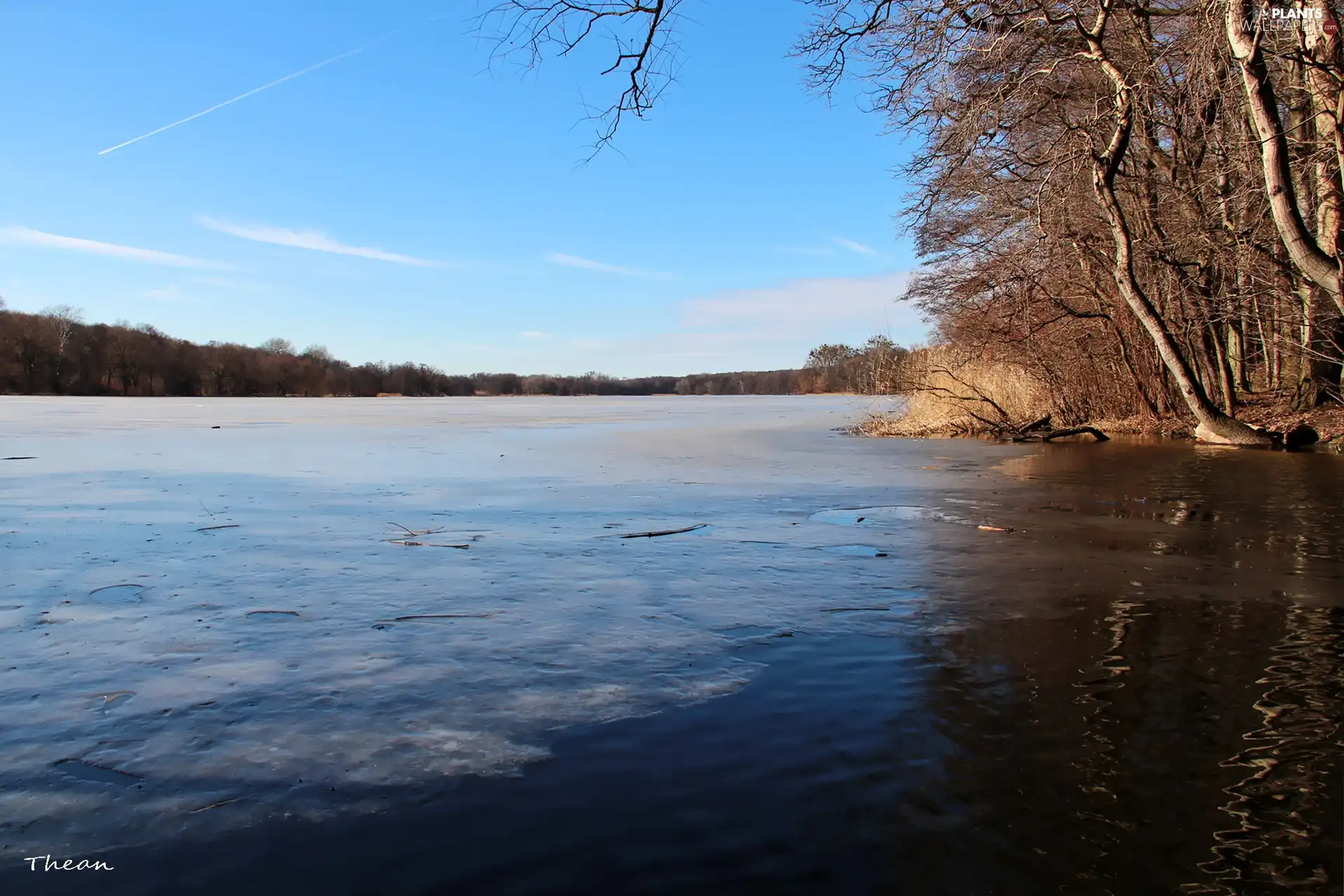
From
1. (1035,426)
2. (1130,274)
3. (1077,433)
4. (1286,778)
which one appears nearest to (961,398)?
(1035,426)

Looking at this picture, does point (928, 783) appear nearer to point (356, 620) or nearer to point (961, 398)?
point (356, 620)

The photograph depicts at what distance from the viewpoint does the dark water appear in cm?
196

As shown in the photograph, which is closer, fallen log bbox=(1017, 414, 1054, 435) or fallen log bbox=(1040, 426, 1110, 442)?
fallen log bbox=(1040, 426, 1110, 442)

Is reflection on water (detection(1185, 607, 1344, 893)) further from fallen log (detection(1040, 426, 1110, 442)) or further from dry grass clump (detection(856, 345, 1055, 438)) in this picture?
dry grass clump (detection(856, 345, 1055, 438))

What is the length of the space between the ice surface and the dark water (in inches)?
7.5

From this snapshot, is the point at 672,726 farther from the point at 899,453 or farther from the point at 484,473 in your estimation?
the point at 899,453

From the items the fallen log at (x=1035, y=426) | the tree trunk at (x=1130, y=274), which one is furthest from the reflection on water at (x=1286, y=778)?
the fallen log at (x=1035, y=426)

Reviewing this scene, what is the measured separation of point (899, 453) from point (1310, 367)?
8.45 meters

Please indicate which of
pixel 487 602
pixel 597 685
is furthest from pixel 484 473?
pixel 597 685

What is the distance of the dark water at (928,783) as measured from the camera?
77.2 inches

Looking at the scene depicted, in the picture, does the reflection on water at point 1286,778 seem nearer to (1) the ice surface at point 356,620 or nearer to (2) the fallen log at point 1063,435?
(1) the ice surface at point 356,620

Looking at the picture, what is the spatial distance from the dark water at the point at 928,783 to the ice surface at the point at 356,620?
0.63 ft

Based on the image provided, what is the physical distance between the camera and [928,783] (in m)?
2.38

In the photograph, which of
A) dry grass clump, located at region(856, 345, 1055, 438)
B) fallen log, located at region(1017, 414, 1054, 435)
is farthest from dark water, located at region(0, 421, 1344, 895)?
dry grass clump, located at region(856, 345, 1055, 438)
